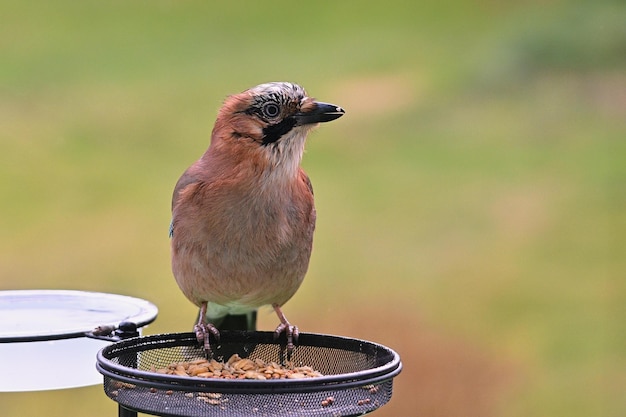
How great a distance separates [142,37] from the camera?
796cm

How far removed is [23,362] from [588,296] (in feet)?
14.9

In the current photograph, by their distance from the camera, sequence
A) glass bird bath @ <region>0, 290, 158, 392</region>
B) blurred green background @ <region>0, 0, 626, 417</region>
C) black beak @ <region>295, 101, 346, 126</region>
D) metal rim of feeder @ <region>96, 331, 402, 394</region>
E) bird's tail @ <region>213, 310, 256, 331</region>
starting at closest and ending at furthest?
metal rim of feeder @ <region>96, 331, 402, 394</region> < glass bird bath @ <region>0, 290, 158, 392</region> < black beak @ <region>295, 101, 346, 126</region> < bird's tail @ <region>213, 310, 256, 331</region> < blurred green background @ <region>0, 0, 626, 417</region>

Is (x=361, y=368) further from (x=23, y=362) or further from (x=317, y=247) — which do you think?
(x=317, y=247)

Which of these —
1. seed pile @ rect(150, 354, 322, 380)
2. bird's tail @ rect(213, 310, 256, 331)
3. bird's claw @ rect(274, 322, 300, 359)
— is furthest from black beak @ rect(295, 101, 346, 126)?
bird's tail @ rect(213, 310, 256, 331)

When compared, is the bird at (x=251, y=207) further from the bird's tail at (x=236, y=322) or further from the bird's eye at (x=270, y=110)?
the bird's tail at (x=236, y=322)

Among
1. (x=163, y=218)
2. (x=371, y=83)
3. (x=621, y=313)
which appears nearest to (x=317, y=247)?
(x=163, y=218)

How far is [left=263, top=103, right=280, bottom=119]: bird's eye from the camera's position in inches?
114

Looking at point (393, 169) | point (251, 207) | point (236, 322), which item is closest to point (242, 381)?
point (251, 207)

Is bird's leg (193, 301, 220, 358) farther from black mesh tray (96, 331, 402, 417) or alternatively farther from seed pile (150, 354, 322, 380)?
black mesh tray (96, 331, 402, 417)

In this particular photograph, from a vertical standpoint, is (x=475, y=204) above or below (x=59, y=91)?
below

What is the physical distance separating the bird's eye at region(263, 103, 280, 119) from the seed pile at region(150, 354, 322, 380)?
0.71 metres

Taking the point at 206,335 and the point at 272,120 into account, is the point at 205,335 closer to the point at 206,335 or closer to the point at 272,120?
the point at 206,335

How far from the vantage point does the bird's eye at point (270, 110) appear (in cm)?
289

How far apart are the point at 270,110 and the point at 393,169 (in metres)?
4.39
